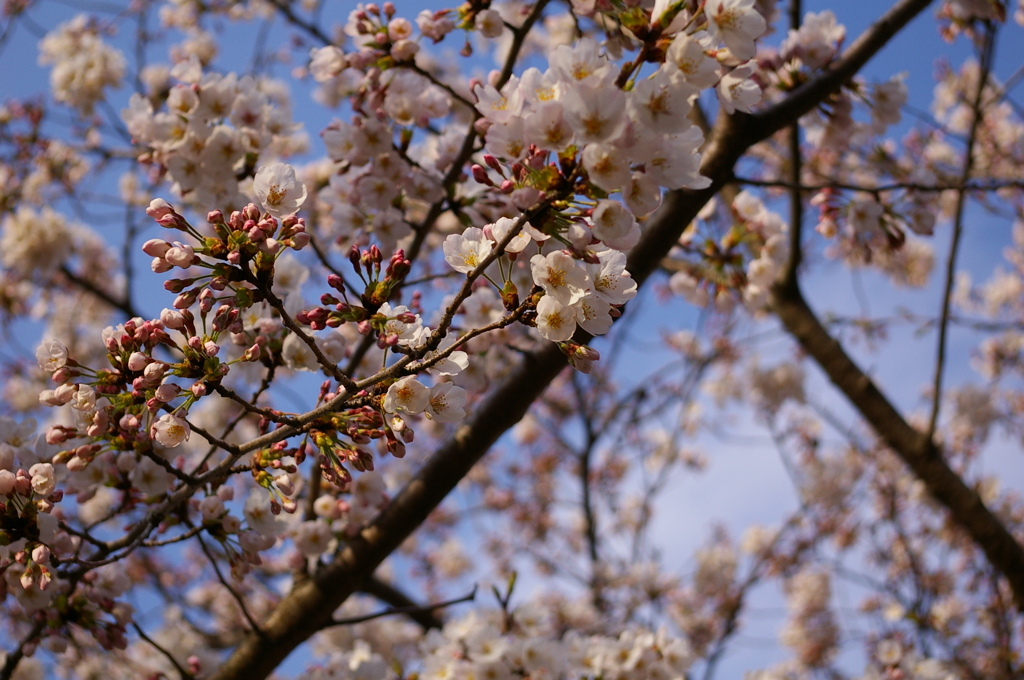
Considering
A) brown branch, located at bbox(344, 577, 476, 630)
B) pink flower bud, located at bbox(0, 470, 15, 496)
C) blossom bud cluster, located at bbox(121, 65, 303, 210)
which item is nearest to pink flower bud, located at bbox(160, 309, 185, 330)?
pink flower bud, located at bbox(0, 470, 15, 496)

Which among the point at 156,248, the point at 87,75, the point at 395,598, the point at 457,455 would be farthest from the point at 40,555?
the point at 87,75

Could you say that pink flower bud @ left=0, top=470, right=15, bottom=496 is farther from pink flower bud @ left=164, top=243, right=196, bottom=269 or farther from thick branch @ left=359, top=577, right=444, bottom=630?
thick branch @ left=359, top=577, right=444, bottom=630

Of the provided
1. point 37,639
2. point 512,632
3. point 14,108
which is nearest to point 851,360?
point 512,632

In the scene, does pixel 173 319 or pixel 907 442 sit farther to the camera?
pixel 907 442

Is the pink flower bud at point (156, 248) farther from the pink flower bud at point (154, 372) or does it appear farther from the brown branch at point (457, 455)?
the brown branch at point (457, 455)

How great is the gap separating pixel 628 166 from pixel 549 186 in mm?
129

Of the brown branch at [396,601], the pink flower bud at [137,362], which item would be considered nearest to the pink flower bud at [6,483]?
the pink flower bud at [137,362]

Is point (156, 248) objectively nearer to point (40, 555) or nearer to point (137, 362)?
point (137, 362)

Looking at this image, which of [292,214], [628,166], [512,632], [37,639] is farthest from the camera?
Result: [512,632]

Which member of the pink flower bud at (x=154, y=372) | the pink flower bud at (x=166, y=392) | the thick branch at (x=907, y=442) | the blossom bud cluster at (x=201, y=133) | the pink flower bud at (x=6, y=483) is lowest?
the pink flower bud at (x=6, y=483)

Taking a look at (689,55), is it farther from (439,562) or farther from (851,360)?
(439,562)

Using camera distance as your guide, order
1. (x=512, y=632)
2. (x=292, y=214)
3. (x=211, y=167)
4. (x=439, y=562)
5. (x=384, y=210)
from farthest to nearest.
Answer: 1. (x=439, y=562)
2. (x=512, y=632)
3. (x=384, y=210)
4. (x=211, y=167)
5. (x=292, y=214)

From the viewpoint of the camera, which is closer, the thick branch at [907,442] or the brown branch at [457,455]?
the brown branch at [457,455]

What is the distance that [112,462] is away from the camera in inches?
69.9
